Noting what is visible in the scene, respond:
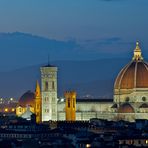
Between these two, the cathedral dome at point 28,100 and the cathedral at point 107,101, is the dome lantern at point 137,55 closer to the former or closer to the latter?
the cathedral at point 107,101

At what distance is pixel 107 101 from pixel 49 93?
6.23 metres

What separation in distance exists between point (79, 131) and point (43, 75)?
37362mm

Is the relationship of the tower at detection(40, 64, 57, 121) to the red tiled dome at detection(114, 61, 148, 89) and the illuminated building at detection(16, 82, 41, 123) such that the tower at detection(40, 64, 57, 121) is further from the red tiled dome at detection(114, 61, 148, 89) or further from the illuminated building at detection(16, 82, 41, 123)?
the red tiled dome at detection(114, 61, 148, 89)

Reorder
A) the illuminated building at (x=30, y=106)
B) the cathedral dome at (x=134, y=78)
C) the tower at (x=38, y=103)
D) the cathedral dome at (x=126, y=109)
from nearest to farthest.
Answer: the cathedral dome at (x=126, y=109), the cathedral dome at (x=134, y=78), the tower at (x=38, y=103), the illuminated building at (x=30, y=106)

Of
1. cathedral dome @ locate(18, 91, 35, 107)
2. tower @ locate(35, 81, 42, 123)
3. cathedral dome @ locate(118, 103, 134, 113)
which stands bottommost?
cathedral dome @ locate(118, 103, 134, 113)

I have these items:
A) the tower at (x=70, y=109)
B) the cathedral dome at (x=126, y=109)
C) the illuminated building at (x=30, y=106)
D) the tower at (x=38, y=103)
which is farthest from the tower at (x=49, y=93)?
the cathedral dome at (x=126, y=109)

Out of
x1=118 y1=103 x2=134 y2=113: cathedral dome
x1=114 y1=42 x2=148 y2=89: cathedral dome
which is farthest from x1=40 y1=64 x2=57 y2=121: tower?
x1=118 y1=103 x2=134 y2=113: cathedral dome

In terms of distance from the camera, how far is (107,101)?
17800 centimetres

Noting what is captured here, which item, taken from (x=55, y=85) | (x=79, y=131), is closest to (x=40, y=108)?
A: (x=55, y=85)

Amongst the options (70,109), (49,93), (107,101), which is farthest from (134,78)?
Result: (49,93)

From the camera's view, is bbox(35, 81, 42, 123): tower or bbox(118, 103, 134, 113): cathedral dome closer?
bbox(118, 103, 134, 113): cathedral dome

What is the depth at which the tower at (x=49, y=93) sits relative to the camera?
177 m

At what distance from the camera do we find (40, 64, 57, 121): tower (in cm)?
17725

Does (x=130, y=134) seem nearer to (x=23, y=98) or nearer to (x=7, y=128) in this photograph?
(x=7, y=128)
